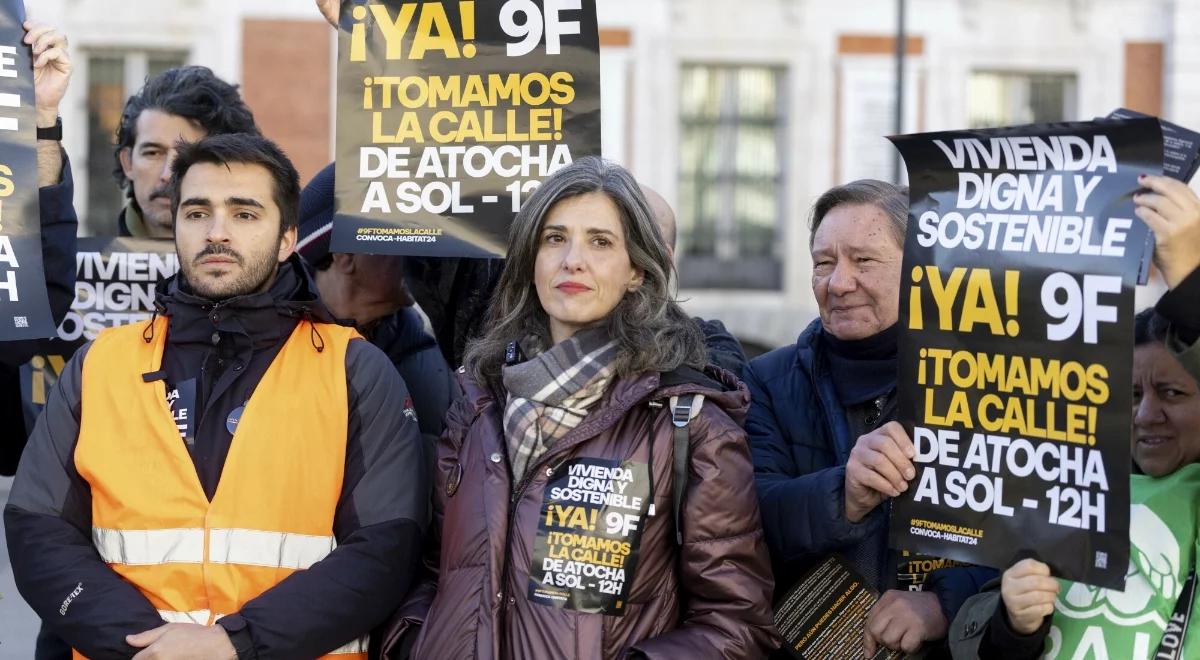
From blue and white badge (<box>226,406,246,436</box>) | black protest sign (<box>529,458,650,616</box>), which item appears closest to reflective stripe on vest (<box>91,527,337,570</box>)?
blue and white badge (<box>226,406,246,436</box>)

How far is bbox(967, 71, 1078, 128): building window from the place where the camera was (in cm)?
1816

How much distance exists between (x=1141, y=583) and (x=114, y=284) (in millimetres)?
3153

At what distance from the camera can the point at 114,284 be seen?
473 centimetres

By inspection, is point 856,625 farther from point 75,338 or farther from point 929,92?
point 929,92

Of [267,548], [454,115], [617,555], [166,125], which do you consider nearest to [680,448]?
[617,555]

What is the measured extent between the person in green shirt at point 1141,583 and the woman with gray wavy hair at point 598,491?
53 centimetres

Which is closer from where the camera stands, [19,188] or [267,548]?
[267,548]

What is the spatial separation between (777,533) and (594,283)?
0.77 metres

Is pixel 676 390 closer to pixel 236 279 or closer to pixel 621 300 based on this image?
pixel 621 300

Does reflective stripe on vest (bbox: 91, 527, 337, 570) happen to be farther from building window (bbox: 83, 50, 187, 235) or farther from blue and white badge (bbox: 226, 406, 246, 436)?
building window (bbox: 83, 50, 187, 235)

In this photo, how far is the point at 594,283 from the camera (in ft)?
11.8

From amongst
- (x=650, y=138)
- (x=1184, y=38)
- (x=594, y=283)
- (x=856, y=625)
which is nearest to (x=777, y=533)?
(x=856, y=625)

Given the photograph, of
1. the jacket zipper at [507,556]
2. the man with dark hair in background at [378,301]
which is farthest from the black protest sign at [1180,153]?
the man with dark hair in background at [378,301]

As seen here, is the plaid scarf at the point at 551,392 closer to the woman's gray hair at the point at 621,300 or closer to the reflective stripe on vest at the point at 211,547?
the woman's gray hair at the point at 621,300
